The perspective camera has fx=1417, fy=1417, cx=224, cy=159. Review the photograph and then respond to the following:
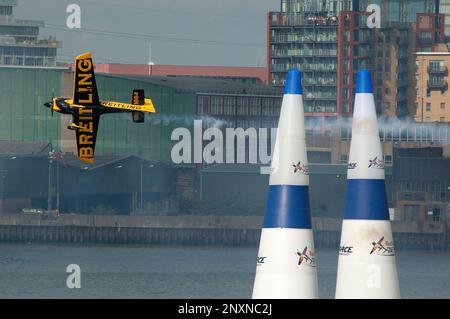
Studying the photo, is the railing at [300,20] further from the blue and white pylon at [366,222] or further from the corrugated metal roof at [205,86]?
the blue and white pylon at [366,222]

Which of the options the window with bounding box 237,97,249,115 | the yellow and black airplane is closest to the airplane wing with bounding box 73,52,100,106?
the yellow and black airplane

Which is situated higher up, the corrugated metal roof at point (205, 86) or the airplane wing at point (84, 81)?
the corrugated metal roof at point (205, 86)

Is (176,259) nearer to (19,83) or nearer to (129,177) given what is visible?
(129,177)

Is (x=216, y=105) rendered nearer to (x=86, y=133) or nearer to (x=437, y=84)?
(x=437, y=84)

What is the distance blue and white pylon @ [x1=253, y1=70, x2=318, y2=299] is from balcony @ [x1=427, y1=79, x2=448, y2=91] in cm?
14063

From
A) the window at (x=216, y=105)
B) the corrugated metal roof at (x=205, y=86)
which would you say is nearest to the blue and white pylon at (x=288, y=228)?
the corrugated metal roof at (x=205, y=86)

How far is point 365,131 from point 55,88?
335 ft

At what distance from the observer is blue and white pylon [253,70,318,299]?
20.0 metres

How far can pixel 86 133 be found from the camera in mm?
32906

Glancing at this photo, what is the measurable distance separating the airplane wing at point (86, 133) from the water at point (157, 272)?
22205 millimetres

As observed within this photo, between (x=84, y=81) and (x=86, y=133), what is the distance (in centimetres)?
135

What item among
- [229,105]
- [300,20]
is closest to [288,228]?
[229,105]

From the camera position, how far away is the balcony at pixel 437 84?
521 ft

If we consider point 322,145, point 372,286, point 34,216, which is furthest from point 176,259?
point 372,286
